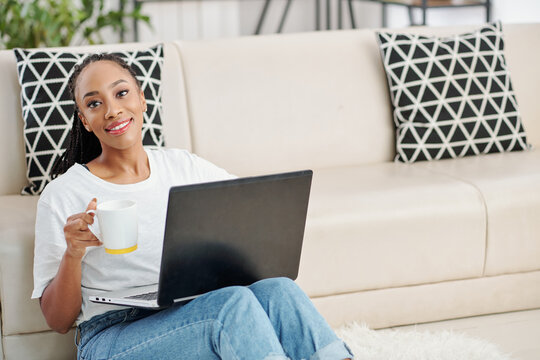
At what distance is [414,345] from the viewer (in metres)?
2.02

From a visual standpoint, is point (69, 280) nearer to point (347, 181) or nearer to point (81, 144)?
point (81, 144)

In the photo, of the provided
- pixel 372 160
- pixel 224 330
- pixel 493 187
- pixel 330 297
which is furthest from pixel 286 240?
pixel 372 160

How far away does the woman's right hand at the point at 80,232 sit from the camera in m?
1.35

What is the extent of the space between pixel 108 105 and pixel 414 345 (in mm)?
1075

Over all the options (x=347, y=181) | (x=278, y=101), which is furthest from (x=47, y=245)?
(x=278, y=101)

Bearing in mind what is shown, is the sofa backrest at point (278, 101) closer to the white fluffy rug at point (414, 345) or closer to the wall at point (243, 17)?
the white fluffy rug at point (414, 345)

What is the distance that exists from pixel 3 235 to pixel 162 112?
0.79m

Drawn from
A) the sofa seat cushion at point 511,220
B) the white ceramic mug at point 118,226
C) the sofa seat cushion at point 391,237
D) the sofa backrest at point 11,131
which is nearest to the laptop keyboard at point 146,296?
the white ceramic mug at point 118,226

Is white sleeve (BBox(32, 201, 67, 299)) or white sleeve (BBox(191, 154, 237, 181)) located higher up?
white sleeve (BBox(191, 154, 237, 181))

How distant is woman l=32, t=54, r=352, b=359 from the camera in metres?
1.38

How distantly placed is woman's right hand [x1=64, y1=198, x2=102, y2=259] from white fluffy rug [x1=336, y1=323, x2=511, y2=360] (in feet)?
2.94

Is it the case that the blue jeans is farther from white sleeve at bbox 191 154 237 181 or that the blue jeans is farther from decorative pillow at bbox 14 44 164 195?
decorative pillow at bbox 14 44 164 195

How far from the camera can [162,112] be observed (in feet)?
8.18

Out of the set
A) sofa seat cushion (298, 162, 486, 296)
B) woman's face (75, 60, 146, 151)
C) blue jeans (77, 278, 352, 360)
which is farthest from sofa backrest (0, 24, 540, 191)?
blue jeans (77, 278, 352, 360)
